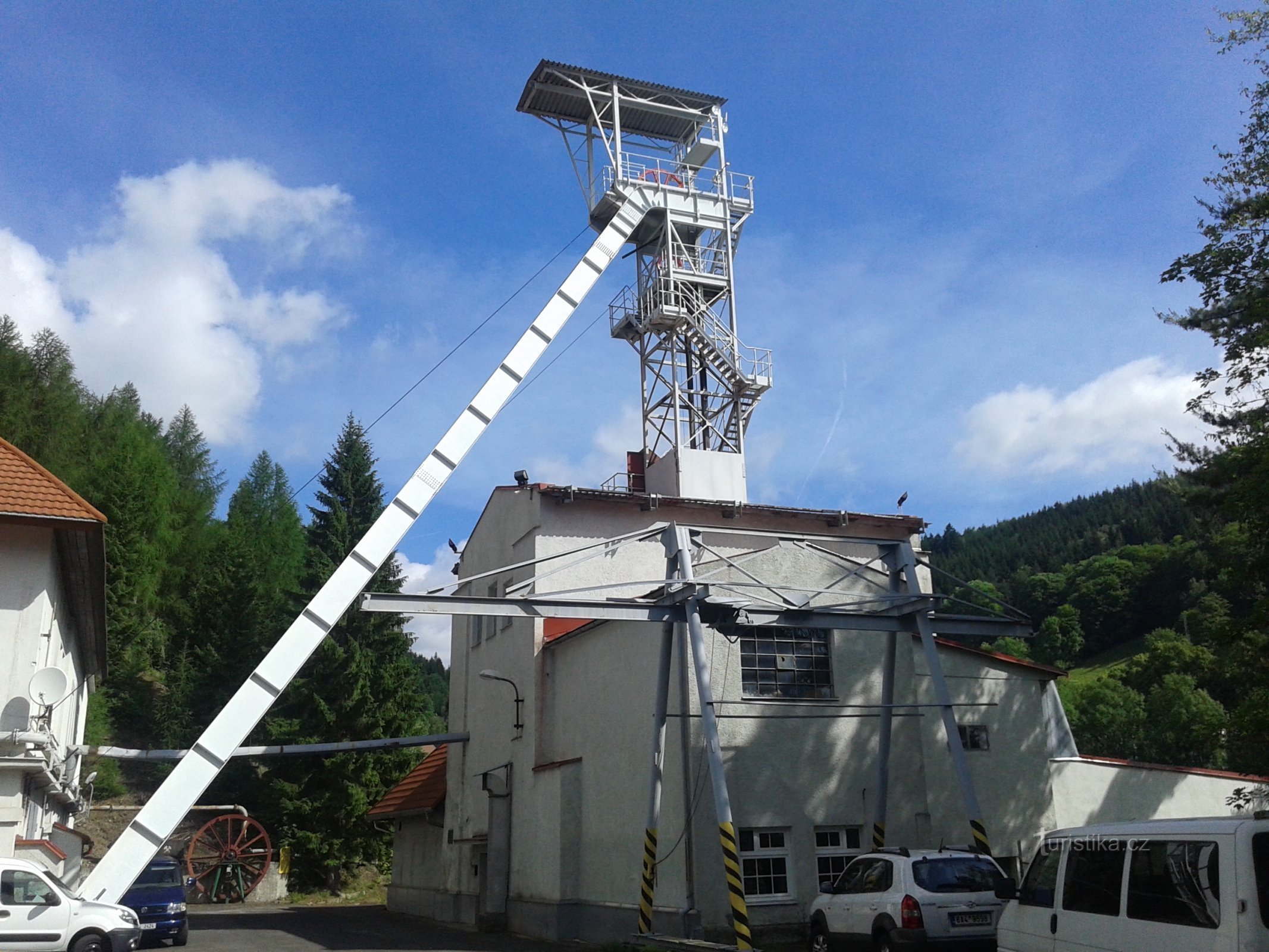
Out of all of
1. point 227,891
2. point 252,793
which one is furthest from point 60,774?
point 252,793

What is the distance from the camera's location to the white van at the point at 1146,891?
7031mm

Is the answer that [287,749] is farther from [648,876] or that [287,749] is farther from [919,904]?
[919,904]

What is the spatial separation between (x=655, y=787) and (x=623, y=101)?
24511mm

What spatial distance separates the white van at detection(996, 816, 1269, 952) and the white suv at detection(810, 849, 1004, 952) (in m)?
1.61

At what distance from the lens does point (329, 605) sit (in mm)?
17172

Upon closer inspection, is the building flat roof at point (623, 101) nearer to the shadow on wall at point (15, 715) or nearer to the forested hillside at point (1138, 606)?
the forested hillside at point (1138, 606)

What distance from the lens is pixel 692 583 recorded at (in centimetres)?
1506

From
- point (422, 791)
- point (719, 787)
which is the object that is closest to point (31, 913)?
point (719, 787)

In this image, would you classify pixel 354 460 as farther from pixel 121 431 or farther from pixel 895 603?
pixel 895 603

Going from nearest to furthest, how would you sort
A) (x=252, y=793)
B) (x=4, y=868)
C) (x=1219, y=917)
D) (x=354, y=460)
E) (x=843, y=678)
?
(x=1219, y=917) < (x=4, y=868) < (x=843, y=678) < (x=252, y=793) < (x=354, y=460)

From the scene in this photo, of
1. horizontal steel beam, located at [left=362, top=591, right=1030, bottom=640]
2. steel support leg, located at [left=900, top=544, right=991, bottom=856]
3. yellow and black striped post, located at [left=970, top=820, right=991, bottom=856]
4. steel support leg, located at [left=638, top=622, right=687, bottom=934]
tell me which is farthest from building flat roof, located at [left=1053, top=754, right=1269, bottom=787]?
steel support leg, located at [left=638, top=622, right=687, bottom=934]

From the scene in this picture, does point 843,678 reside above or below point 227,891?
above

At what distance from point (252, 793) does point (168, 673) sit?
996cm

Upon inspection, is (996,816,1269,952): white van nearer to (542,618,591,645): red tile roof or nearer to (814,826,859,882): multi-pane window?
(814,826,859,882): multi-pane window
